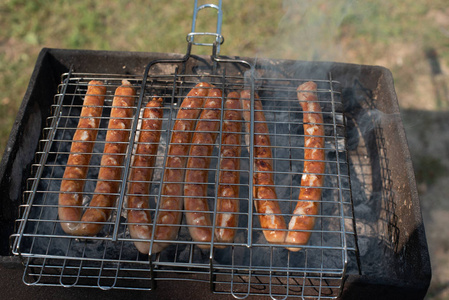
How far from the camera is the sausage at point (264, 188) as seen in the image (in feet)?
8.28

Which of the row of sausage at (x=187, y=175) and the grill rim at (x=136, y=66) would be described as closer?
the grill rim at (x=136, y=66)

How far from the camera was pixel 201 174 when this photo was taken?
2.74 metres

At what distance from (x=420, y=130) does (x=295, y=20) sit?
2.54 meters

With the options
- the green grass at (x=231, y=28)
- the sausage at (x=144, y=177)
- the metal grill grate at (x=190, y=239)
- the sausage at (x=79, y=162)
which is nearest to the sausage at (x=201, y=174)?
the metal grill grate at (x=190, y=239)

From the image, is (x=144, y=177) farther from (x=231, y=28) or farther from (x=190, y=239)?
(x=231, y=28)

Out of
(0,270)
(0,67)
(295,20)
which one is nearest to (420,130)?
(295,20)

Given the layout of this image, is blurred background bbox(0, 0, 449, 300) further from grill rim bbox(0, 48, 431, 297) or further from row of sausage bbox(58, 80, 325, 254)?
row of sausage bbox(58, 80, 325, 254)

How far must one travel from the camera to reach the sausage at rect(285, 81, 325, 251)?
2486 millimetres

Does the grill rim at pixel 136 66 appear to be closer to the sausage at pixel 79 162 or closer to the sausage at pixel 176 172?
the sausage at pixel 79 162

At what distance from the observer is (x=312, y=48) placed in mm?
4496

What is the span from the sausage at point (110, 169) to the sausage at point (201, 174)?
534 millimetres

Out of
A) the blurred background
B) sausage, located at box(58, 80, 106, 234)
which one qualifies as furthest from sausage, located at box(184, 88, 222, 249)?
the blurred background

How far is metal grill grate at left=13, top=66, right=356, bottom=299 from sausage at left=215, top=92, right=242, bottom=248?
0.10m

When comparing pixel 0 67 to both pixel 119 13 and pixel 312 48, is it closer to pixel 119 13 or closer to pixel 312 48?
pixel 119 13
